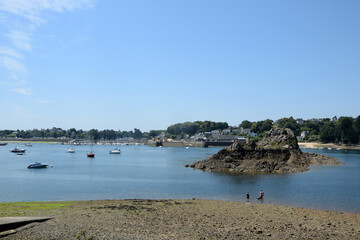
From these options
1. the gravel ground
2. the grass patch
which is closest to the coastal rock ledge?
the gravel ground

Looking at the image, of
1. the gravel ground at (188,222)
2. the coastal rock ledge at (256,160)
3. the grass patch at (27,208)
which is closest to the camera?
the gravel ground at (188,222)

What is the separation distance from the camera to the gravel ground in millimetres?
24266

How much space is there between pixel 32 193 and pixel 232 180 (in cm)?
3545

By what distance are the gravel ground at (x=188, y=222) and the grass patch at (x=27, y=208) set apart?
23.0 inches

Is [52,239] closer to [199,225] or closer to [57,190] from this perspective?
[199,225]

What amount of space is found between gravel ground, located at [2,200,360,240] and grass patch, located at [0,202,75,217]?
58cm

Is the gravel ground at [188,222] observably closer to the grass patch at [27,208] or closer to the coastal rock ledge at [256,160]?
the grass patch at [27,208]

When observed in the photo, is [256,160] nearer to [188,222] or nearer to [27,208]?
[188,222]

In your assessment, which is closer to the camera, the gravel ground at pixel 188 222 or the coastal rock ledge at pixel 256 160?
the gravel ground at pixel 188 222

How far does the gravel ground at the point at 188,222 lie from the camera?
24.3 meters

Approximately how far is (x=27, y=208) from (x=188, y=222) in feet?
56.7

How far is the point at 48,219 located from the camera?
28.4m

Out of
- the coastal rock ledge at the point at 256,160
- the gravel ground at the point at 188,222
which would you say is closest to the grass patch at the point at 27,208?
the gravel ground at the point at 188,222

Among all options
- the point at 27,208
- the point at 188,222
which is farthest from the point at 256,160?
the point at 27,208
